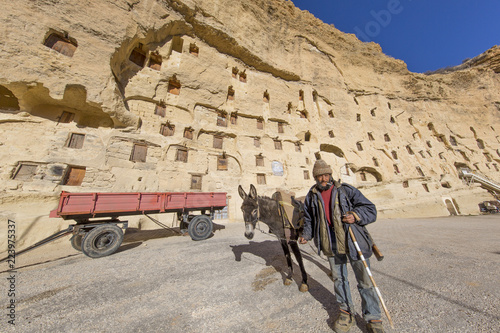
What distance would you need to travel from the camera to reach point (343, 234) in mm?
2434

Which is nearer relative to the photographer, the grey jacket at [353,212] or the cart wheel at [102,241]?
the grey jacket at [353,212]

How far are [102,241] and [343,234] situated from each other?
7.69 m

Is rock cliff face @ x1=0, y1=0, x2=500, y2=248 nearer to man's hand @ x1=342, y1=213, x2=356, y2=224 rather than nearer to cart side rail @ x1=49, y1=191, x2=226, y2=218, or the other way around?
cart side rail @ x1=49, y1=191, x2=226, y2=218

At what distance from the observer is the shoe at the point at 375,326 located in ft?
6.53

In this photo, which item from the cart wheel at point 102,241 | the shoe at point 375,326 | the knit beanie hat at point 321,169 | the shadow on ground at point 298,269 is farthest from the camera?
the cart wheel at point 102,241

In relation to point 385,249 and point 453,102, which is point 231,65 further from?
point 453,102

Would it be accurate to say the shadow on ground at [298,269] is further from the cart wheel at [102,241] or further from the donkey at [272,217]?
the cart wheel at [102,241]

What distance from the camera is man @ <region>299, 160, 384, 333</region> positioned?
2186mm

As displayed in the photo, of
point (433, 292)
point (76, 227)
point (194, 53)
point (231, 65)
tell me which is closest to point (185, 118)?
point (194, 53)

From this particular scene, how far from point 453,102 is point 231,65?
41303 millimetres

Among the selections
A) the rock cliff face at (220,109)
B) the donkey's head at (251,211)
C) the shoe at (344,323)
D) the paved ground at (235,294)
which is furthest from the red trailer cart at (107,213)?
the shoe at (344,323)

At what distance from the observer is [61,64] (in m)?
10.5

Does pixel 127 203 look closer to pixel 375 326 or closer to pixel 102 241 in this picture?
pixel 102 241

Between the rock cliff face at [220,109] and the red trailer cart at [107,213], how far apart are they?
16.4 ft
